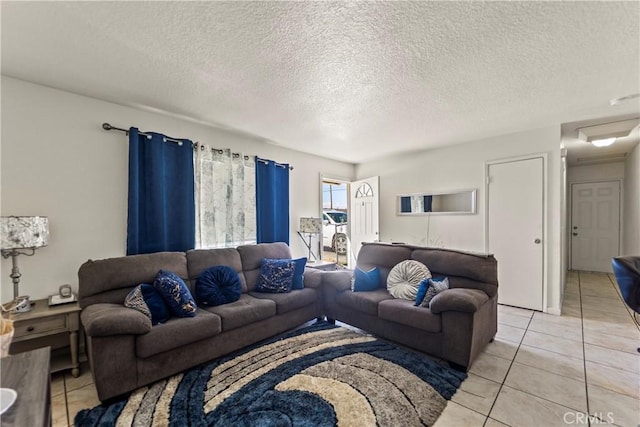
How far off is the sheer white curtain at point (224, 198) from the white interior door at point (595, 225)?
→ 6.94m

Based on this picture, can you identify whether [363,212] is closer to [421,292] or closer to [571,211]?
[421,292]

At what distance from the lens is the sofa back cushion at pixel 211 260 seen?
2870 millimetres

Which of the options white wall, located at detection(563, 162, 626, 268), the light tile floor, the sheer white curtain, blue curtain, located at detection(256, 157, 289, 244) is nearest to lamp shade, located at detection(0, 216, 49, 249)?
the light tile floor

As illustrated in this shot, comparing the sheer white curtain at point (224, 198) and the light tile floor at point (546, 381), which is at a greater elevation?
the sheer white curtain at point (224, 198)

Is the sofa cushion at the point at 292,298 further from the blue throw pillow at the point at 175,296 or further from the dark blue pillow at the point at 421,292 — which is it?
the dark blue pillow at the point at 421,292

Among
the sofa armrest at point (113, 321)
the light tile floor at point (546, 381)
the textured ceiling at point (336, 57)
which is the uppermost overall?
the textured ceiling at point (336, 57)

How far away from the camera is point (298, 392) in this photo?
1961 millimetres

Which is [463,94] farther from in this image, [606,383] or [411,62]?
[606,383]

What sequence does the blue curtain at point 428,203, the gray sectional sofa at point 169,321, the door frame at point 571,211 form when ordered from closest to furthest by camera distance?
the gray sectional sofa at point 169,321 < the blue curtain at point 428,203 < the door frame at point 571,211

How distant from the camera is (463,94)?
258 centimetres

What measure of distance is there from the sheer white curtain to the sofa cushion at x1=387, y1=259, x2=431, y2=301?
196 centimetres

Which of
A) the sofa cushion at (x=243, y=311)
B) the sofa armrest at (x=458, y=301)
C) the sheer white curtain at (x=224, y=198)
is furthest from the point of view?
the sheer white curtain at (x=224, y=198)

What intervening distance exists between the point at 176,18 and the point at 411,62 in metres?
1.57

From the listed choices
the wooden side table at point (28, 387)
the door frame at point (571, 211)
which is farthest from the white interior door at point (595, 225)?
the wooden side table at point (28, 387)
